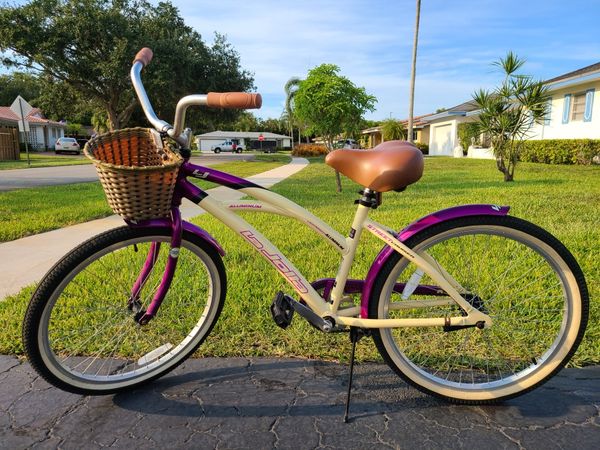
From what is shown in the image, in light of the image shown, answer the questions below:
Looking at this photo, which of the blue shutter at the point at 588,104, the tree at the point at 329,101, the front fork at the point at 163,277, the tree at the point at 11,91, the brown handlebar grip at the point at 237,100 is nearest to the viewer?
the brown handlebar grip at the point at 237,100

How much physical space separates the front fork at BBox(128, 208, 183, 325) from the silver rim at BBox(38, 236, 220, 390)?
0.04 m

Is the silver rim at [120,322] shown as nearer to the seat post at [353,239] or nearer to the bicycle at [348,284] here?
the bicycle at [348,284]

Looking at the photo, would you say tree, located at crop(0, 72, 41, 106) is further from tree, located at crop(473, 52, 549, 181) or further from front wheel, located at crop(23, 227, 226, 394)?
front wheel, located at crop(23, 227, 226, 394)

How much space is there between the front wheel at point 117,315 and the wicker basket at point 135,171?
0.24m

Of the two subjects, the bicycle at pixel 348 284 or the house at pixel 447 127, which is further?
the house at pixel 447 127

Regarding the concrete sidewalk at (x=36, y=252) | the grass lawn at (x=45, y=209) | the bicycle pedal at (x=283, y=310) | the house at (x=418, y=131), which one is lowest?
the concrete sidewalk at (x=36, y=252)

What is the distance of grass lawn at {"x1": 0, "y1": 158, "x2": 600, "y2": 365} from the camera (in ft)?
8.64

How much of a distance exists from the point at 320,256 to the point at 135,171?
8.79ft

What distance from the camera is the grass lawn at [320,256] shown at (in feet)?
8.64

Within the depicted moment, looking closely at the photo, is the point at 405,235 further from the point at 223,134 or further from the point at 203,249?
the point at 223,134

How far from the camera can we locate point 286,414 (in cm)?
205

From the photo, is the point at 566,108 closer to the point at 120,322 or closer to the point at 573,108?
the point at 573,108

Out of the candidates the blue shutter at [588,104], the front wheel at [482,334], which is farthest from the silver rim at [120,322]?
the blue shutter at [588,104]

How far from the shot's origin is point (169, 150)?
6.25 ft
